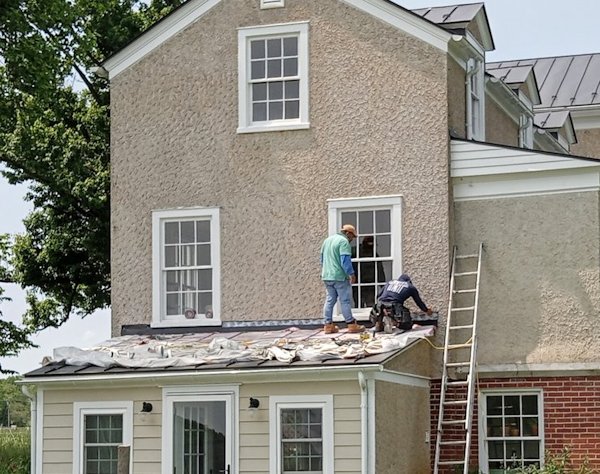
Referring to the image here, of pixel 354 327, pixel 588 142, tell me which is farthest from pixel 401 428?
pixel 588 142

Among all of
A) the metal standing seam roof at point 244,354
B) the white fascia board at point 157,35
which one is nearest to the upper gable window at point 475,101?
the metal standing seam roof at point 244,354

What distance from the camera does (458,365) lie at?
2298 cm

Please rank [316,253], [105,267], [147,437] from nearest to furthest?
[147,437]
[316,253]
[105,267]

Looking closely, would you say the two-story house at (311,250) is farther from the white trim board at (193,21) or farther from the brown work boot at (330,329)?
the brown work boot at (330,329)

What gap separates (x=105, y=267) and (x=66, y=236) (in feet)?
4.38

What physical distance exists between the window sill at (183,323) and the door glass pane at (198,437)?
312 cm

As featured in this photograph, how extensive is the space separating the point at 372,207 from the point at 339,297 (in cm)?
192

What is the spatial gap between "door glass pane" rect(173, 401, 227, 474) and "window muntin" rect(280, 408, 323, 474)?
1119mm

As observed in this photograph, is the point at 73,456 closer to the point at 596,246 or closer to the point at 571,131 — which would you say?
the point at 596,246

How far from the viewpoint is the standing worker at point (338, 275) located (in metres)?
23.2

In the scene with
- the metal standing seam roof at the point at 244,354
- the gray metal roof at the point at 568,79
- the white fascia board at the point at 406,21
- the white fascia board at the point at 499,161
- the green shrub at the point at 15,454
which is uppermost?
the gray metal roof at the point at 568,79

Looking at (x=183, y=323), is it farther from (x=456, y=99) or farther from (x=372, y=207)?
(x=456, y=99)

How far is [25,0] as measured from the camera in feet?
92.0

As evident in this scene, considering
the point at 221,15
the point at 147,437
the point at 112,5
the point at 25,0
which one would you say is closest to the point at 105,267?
the point at 112,5
